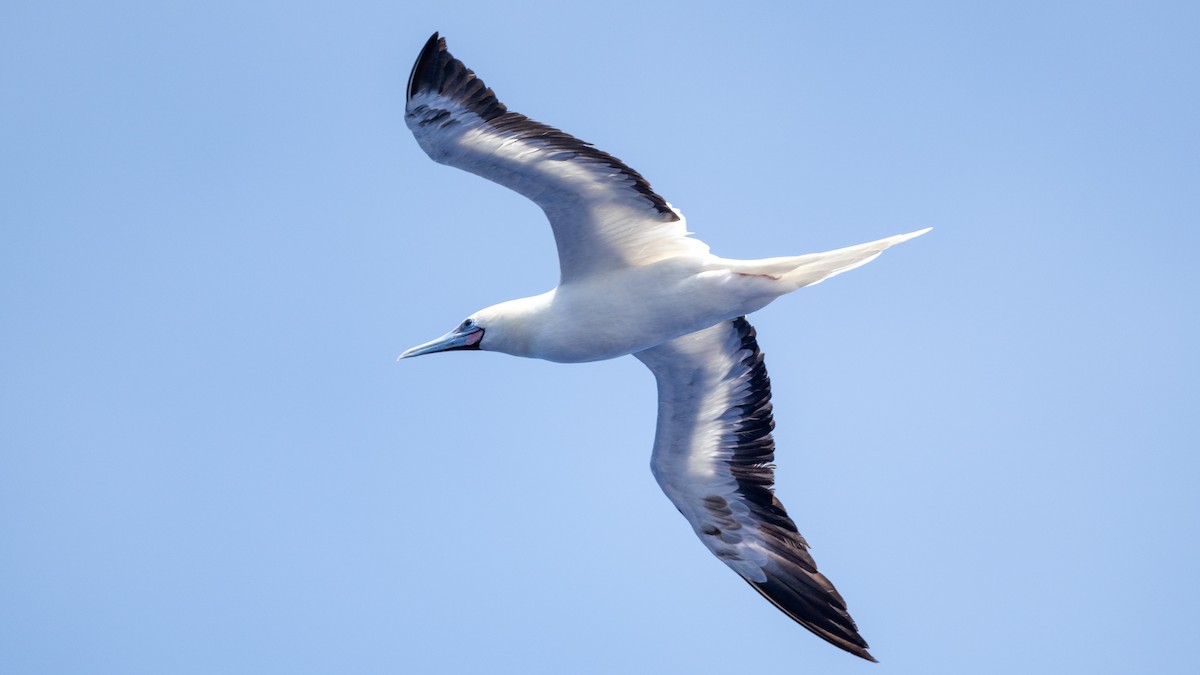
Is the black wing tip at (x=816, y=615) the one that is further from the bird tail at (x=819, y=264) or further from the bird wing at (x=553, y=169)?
the bird wing at (x=553, y=169)

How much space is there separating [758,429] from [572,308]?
2.46 meters

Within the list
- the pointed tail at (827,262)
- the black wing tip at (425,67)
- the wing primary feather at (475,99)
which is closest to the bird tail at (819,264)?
the pointed tail at (827,262)

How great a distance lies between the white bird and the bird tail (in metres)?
0.01

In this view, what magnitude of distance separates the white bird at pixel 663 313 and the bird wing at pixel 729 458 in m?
0.01

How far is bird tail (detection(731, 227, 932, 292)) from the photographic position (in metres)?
11.9

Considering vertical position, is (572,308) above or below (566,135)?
below

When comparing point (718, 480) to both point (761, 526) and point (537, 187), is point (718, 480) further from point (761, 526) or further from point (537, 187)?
point (537, 187)

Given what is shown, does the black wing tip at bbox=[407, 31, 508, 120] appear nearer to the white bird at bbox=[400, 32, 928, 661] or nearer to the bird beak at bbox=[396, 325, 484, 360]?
the white bird at bbox=[400, 32, 928, 661]

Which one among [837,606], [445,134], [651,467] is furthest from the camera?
[651,467]

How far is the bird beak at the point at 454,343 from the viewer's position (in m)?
13.1

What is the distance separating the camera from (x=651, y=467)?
1431 centimetres

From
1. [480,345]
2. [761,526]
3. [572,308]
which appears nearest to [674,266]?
[572,308]

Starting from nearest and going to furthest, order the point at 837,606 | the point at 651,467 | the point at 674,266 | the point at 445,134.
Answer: the point at 445,134, the point at 674,266, the point at 837,606, the point at 651,467

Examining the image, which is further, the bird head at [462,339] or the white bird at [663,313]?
the bird head at [462,339]
